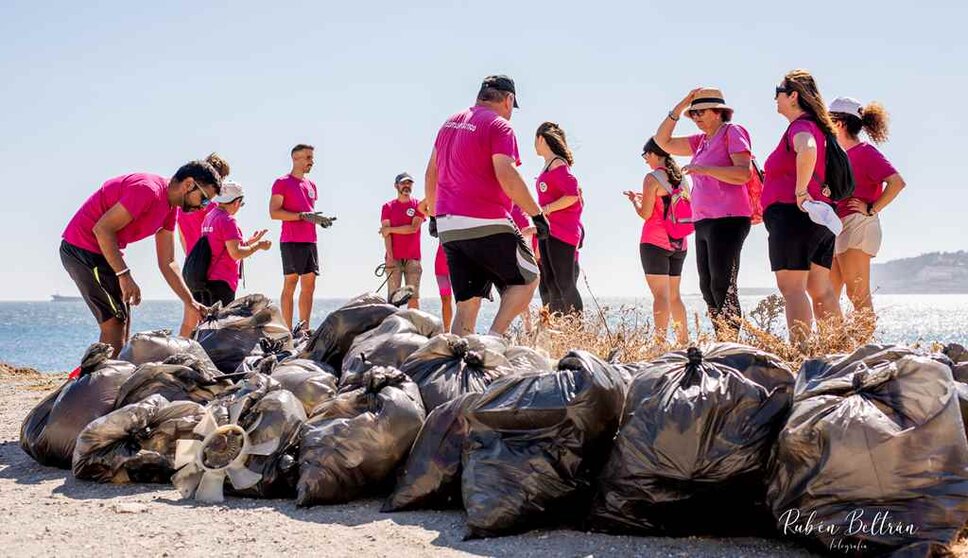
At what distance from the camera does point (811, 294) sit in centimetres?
544

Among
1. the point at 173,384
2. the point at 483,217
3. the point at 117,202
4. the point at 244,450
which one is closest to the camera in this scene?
the point at 244,450

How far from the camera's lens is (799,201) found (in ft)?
16.3

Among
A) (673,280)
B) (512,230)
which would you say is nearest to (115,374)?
(512,230)

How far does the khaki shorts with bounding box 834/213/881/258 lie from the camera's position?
6012mm

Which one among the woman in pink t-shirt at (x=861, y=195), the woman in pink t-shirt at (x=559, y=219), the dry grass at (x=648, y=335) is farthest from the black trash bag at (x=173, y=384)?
the woman in pink t-shirt at (x=861, y=195)

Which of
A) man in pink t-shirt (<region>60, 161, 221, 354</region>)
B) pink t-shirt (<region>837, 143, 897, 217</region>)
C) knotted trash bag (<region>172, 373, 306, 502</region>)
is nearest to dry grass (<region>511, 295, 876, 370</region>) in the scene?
pink t-shirt (<region>837, 143, 897, 217</region>)

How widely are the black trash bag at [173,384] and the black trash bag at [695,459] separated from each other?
7.60 ft

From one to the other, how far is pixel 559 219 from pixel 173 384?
10.6 ft

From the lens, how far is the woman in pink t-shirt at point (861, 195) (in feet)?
19.8

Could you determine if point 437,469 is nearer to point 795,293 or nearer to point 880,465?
point 880,465

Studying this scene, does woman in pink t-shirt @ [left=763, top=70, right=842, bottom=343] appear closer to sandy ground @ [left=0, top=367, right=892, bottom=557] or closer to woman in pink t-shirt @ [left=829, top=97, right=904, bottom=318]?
woman in pink t-shirt @ [left=829, top=97, right=904, bottom=318]

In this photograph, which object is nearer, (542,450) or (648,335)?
(542,450)

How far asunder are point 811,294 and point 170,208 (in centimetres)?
401

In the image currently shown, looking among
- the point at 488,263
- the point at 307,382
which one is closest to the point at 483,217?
the point at 488,263
